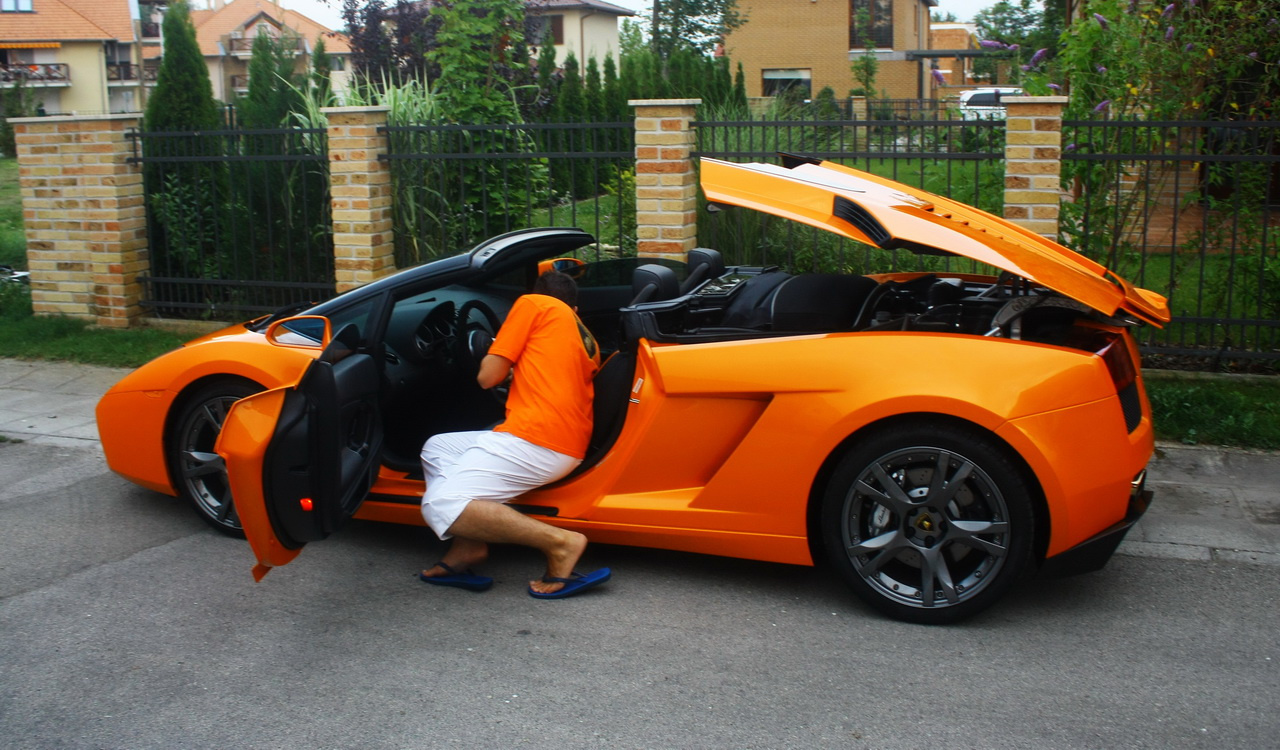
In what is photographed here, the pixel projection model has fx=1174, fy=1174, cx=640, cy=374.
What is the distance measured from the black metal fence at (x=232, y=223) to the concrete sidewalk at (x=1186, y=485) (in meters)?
1.82

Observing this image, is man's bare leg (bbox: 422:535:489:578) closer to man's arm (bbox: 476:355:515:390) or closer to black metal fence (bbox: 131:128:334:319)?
man's arm (bbox: 476:355:515:390)

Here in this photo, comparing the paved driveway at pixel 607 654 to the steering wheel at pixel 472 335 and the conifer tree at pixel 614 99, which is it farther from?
the conifer tree at pixel 614 99

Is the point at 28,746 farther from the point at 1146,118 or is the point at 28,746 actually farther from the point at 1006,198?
the point at 1146,118

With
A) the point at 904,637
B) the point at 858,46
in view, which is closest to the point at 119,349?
the point at 904,637

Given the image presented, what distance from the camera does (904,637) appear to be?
4.14m

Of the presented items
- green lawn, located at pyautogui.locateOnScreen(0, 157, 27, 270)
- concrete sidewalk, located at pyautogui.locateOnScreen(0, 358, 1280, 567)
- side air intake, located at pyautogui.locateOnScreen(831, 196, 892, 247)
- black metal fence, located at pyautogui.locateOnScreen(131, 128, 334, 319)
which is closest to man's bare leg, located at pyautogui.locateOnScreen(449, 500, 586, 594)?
side air intake, located at pyautogui.locateOnScreen(831, 196, 892, 247)

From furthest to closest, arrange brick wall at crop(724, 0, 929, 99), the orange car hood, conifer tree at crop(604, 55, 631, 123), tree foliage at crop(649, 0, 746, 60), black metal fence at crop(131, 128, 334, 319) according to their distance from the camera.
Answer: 1. brick wall at crop(724, 0, 929, 99)
2. tree foliage at crop(649, 0, 746, 60)
3. conifer tree at crop(604, 55, 631, 123)
4. black metal fence at crop(131, 128, 334, 319)
5. the orange car hood

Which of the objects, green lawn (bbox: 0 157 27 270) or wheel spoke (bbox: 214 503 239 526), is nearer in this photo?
wheel spoke (bbox: 214 503 239 526)

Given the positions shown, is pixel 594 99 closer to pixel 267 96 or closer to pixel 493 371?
pixel 267 96

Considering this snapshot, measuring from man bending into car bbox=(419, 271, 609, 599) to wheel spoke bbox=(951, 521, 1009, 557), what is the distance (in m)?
1.36

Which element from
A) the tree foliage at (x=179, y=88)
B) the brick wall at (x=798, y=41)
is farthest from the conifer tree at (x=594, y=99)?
the brick wall at (x=798, y=41)

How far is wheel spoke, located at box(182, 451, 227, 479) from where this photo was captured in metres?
5.19

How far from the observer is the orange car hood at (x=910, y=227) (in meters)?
4.09

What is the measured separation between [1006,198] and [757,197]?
394 cm
